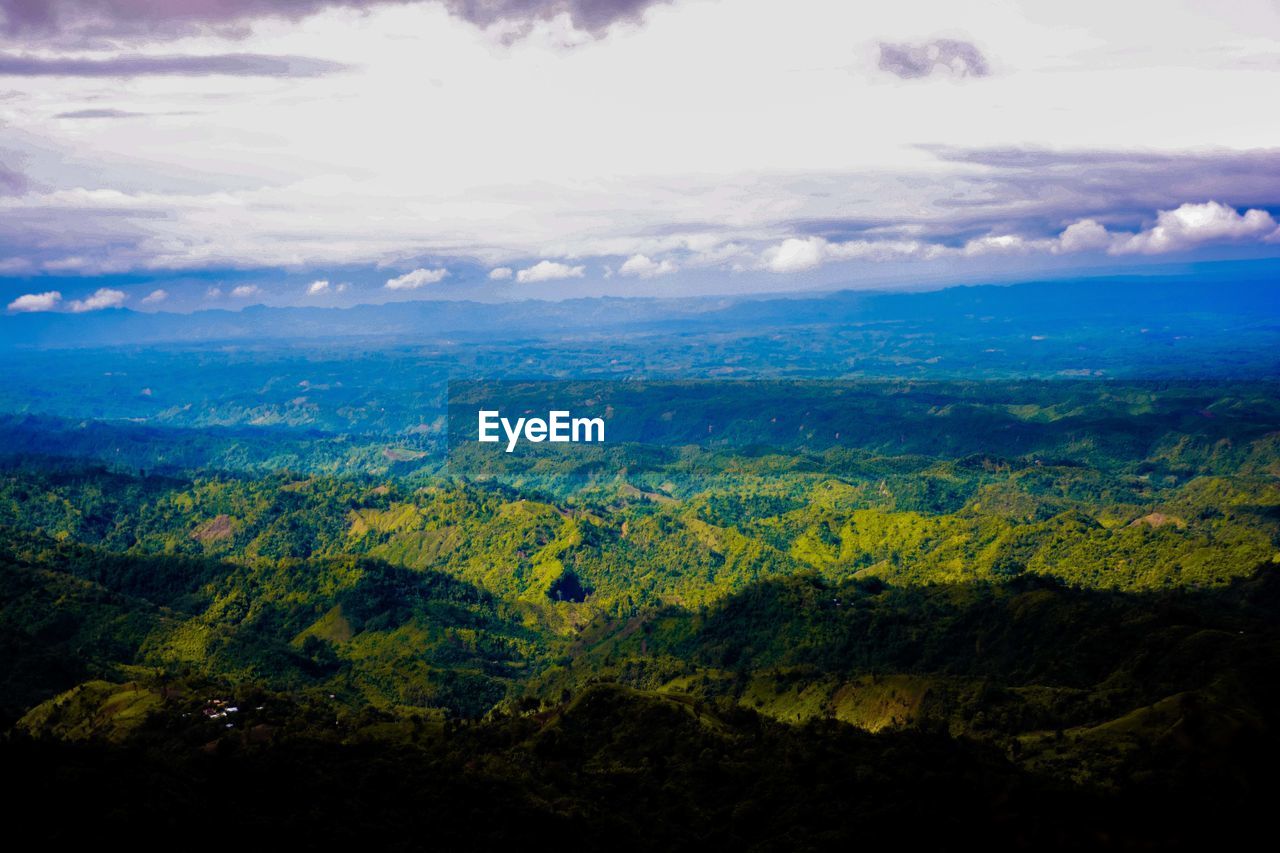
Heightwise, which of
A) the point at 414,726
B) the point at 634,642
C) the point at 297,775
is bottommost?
the point at 634,642

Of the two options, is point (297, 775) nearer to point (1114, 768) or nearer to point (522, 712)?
point (522, 712)

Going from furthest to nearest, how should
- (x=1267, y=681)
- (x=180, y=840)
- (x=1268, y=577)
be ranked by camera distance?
(x=1268, y=577)
(x=1267, y=681)
(x=180, y=840)

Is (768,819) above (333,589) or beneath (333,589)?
above

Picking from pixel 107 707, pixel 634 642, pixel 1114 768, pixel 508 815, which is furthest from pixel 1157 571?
pixel 107 707

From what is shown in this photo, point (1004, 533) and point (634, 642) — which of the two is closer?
point (634, 642)

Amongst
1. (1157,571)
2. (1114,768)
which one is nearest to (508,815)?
(1114,768)

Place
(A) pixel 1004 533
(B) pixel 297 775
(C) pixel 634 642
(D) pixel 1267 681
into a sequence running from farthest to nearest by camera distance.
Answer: (A) pixel 1004 533 < (C) pixel 634 642 < (D) pixel 1267 681 < (B) pixel 297 775

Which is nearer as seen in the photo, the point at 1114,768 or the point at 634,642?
the point at 1114,768

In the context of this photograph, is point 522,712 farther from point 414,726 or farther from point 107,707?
point 107,707

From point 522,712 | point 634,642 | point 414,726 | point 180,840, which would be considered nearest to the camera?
point 180,840
